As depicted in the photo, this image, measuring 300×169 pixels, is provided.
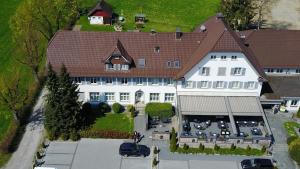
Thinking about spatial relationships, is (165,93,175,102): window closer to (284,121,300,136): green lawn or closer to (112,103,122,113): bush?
(112,103,122,113): bush

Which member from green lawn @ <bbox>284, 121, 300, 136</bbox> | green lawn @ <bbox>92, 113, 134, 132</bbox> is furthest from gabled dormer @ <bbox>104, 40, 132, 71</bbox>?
green lawn @ <bbox>284, 121, 300, 136</bbox>

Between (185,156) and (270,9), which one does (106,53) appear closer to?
(185,156)

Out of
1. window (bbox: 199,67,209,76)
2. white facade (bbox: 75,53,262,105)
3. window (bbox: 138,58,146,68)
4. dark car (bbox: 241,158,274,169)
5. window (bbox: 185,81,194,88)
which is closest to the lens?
dark car (bbox: 241,158,274,169)

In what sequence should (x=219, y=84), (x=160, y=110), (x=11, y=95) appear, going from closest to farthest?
(x=11, y=95) → (x=160, y=110) → (x=219, y=84)

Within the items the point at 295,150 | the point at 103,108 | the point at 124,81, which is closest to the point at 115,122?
the point at 103,108

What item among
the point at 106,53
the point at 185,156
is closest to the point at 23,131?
the point at 106,53

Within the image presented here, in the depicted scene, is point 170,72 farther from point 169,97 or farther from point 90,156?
point 90,156
